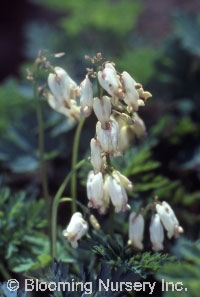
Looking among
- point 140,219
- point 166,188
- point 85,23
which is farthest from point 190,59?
point 140,219

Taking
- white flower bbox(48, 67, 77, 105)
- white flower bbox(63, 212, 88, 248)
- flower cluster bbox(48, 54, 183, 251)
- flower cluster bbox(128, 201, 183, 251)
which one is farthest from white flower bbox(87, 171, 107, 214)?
white flower bbox(48, 67, 77, 105)

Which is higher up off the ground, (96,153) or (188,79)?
(188,79)

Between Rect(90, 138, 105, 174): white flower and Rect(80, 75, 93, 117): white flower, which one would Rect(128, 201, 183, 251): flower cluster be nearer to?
Rect(90, 138, 105, 174): white flower

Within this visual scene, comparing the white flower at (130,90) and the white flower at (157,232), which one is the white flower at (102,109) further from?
the white flower at (157,232)

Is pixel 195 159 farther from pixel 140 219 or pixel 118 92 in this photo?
pixel 118 92

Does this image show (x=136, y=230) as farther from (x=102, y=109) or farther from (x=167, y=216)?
(x=102, y=109)

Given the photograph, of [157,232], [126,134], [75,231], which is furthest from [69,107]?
[157,232]

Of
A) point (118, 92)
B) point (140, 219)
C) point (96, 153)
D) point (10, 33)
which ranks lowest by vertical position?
point (140, 219)

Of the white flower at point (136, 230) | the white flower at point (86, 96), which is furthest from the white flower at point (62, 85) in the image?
the white flower at point (136, 230)
